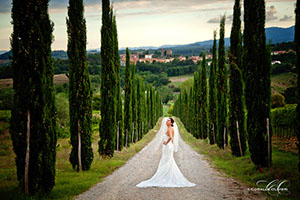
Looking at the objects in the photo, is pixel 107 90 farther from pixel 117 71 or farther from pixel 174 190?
pixel 174 190

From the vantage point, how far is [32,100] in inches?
261

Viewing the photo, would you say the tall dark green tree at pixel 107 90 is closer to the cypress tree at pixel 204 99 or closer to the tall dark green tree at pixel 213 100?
the tall dark green tree at pixel 213 100

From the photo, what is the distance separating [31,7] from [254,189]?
8305mm

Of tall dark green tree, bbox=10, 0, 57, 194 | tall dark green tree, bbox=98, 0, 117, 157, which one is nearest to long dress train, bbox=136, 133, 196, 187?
tall dark green tree, bbox=10, 0, 57, 194

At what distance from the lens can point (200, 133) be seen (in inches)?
1098

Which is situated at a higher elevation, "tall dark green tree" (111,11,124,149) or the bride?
"tall dark green tree" (111,11,124,149)

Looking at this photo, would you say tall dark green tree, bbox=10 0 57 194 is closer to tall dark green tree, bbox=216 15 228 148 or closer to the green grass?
tall dark green tree, bbox=216 15 228 148

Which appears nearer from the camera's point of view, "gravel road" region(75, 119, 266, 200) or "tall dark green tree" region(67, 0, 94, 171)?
"gravel road" region(75, 119, 266, 200)

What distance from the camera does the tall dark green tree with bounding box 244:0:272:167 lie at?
32.1 ft

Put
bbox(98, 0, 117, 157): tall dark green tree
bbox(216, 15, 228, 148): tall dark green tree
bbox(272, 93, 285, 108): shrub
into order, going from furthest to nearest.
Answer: bbox(272, 93, 285, 108): shrub
bbox(216, 15, 228, 148): tall dark green tree
bbox(98, 0, 117, 157): tall dark green tree

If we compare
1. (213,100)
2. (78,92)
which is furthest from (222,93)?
(78,92)

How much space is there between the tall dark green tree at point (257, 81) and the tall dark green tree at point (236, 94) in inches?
137

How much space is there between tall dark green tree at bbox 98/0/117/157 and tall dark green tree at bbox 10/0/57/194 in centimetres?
766

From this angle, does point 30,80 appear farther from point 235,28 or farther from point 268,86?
point 235,28
